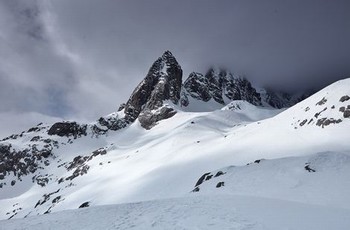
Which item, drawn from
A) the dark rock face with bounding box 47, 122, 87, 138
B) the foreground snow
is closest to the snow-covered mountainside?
the foreground snow

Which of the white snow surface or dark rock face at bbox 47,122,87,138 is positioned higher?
dark rock face at bbox 47,122,87,138

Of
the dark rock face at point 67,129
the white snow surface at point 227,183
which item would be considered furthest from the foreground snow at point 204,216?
the dark rock face at point 67,129

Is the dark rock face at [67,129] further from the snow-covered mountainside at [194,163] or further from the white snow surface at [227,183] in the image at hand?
the white snow surface at [227,183]

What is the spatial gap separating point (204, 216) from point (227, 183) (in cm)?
1414

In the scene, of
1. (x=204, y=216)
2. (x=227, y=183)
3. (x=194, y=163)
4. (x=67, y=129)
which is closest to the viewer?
(x=204, y=216)

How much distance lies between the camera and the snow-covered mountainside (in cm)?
2327

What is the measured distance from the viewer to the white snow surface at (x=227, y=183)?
59.5 ft

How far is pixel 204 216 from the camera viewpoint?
18.2 metres

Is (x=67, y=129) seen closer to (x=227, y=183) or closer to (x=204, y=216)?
(x=227, y=183)

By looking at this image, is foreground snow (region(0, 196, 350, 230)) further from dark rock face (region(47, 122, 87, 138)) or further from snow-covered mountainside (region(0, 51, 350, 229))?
dark rock face (region(47, 122, 87, 138))

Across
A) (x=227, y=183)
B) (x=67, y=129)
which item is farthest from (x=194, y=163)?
(x=67, y=129)

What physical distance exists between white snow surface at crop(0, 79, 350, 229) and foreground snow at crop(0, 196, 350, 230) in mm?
51

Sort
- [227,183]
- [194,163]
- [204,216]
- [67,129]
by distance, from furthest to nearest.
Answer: [67,129]
[194,163]
[227,183]
[204,216]

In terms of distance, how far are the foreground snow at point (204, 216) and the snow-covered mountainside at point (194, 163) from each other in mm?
121
